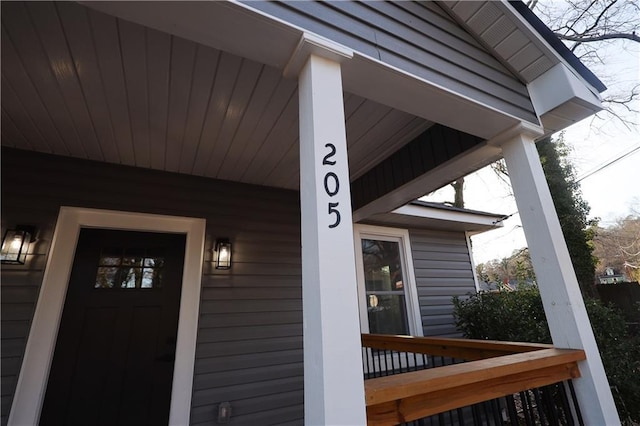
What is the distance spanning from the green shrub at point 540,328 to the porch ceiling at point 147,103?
8.36ft

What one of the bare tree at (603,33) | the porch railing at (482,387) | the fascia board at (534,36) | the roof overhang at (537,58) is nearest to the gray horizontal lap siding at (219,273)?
the porch railing at (482,387)

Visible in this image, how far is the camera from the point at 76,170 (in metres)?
2.34

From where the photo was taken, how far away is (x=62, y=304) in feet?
6.88

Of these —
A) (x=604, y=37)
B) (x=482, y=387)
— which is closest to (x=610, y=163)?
(x=604, y=37)

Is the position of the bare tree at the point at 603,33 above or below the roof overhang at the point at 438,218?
above

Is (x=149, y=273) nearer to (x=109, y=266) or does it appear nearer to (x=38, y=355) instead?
(x=109, y=266)

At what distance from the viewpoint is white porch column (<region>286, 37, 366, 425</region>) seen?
2.75 ft

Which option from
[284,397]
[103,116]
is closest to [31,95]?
[103,116]

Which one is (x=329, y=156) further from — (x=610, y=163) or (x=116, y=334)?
(x=610, y=163)

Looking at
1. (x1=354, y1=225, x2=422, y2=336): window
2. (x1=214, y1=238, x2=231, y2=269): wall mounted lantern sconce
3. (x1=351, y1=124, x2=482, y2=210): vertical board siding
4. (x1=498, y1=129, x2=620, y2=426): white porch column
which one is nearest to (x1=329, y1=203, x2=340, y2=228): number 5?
(x1=498, y1=129, x2=620, y2=426): white porch column

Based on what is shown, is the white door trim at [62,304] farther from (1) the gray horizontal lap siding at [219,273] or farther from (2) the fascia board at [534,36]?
(2) the fascia board at [534,36]

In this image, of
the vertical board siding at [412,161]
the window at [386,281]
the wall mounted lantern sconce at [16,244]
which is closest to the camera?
the wall mounted lantern sconce at [16,244]

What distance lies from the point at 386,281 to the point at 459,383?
2710 millimetres

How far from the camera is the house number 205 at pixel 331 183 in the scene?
100cm
